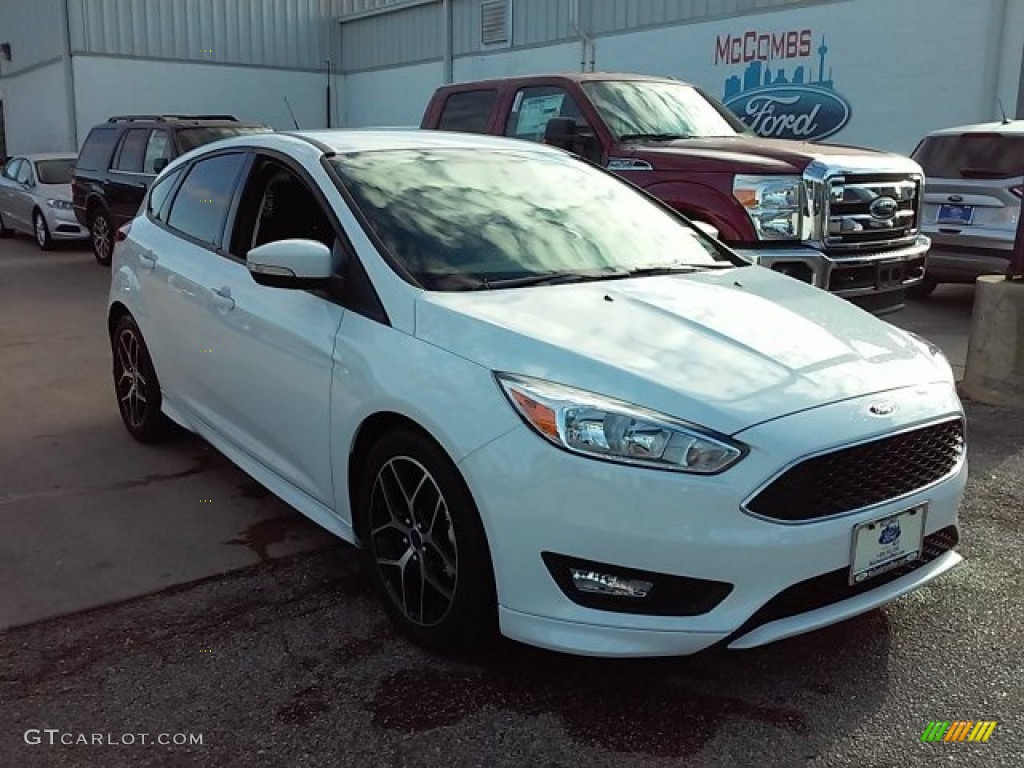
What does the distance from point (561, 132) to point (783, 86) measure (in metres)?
8.93

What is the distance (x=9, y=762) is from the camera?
2576 mm

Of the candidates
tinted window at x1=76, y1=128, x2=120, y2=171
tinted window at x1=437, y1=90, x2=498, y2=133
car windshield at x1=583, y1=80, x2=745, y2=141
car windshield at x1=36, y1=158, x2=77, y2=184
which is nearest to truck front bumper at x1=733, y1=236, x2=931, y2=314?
car windshield at x1=583, y1=80, x2=745, y2=141

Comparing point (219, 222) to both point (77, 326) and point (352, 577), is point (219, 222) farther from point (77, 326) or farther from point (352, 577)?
point (77, 326)

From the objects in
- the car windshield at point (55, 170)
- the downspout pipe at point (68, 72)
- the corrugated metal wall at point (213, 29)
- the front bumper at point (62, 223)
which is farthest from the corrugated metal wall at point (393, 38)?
the front bumper at point (62, 223)

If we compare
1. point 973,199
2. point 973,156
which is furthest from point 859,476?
point 973,156

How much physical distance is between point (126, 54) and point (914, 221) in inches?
810

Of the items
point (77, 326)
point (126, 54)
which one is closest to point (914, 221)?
point (77, 326)

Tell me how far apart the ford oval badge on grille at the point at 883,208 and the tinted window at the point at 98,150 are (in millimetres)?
9982

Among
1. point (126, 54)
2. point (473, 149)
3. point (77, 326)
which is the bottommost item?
point (77, 326)

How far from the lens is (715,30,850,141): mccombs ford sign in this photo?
1412cm

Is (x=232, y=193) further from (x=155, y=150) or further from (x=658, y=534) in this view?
(x=155, y=150)

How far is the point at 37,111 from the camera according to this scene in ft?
79.6

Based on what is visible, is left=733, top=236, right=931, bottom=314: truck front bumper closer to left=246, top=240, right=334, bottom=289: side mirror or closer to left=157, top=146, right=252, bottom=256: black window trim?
left=157, top=146, right=252, bottom=256: black window trim

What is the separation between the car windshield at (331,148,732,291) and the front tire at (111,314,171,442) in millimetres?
1933
